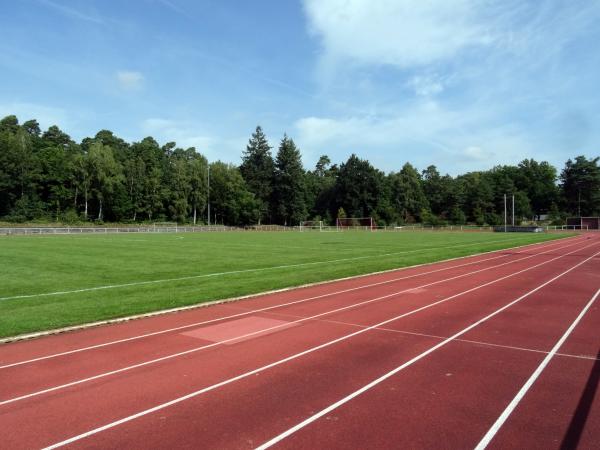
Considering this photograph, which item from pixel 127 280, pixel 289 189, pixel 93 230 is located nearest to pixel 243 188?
pixel 289 189

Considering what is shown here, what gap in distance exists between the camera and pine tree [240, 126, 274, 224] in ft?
353

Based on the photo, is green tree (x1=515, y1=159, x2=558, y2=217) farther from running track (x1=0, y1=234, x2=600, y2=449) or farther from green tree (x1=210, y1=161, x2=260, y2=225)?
running track (x1=0, y1=234, x2=600, y2=449)

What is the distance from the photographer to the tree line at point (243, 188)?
84.8 metres

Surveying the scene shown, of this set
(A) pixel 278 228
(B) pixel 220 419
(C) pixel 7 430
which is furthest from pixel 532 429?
(A) pixel 278 228

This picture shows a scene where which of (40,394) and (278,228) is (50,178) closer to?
(278,228)

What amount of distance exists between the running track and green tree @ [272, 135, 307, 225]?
9705 centimetres

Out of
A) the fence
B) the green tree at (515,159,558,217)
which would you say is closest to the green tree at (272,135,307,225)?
the fence

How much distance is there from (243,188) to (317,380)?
97.2 meters

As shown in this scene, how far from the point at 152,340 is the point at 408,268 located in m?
13.6

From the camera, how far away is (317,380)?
6223mm

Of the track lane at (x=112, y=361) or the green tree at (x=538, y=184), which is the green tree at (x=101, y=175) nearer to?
the track lane at (x=112, y=361)

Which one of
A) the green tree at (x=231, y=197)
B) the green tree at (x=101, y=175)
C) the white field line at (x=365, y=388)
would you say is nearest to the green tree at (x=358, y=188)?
the green tree at (x=231, y=197)

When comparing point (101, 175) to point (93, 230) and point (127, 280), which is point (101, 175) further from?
point (127, 280)

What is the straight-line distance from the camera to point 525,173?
423ft
